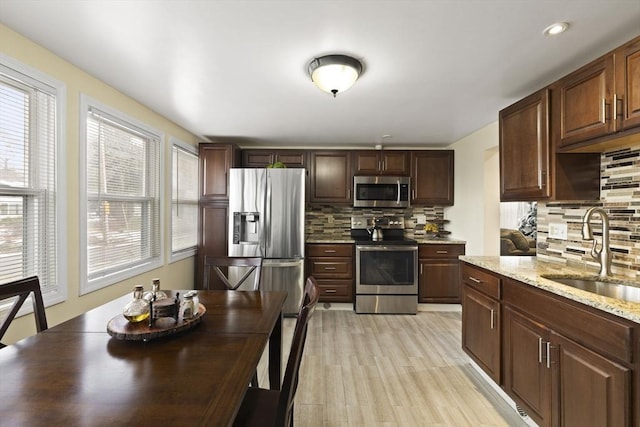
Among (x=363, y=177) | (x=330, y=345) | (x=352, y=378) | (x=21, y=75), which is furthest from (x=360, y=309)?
(x=21, y=75)

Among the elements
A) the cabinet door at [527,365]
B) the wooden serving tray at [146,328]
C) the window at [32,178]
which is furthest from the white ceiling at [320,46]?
the cabinet door at [527,365]

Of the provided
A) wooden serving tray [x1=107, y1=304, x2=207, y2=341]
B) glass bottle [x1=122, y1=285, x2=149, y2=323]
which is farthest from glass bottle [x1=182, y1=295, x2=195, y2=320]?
glass bottle [x1=122, y1=285, x2=149, y2=323]

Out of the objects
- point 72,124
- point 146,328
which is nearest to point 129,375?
point 146,328

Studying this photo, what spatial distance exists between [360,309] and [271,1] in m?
3.35

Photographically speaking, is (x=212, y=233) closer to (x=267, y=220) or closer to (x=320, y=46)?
(x=267, y=220)

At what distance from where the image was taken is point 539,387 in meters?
1.60

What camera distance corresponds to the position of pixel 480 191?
137 inches

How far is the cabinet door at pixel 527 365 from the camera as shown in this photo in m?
1.57

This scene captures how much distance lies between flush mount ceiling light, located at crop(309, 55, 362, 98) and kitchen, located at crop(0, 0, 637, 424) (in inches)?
23.6

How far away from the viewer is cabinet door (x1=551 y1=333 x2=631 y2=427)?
1172 mm

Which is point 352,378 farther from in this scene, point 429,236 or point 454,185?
point 454,185

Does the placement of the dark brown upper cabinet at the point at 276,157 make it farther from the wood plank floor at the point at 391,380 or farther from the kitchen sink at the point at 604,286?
the kitchen sink at the point at 604,286

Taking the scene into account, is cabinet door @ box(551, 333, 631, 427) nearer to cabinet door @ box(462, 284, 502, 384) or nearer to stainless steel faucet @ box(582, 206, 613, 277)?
cabinet door @ box(462, 284, 502, 384)

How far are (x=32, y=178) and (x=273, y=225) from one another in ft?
7.25
